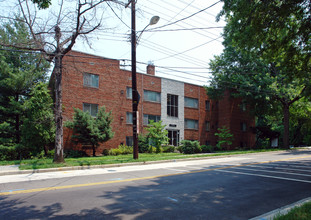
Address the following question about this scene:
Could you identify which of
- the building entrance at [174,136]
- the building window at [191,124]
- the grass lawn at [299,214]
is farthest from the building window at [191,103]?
the grass lawn at [299,214]

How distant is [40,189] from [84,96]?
16.7m

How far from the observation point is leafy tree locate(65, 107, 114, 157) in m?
20.1

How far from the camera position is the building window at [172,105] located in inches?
1153

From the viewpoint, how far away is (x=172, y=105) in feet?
97.1

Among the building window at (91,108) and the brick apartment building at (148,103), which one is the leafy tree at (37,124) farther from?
the building window at (91,108)

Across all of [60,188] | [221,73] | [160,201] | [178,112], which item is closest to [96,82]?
[178,112]

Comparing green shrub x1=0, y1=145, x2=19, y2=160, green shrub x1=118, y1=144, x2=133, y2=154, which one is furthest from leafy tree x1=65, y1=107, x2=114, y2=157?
green shrub x1=0, y1=145, x2=19, y2=160

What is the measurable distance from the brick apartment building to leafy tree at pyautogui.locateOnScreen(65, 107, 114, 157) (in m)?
1.13

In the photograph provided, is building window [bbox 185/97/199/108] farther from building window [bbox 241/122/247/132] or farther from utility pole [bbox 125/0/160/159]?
utility pole [bbox 125/0/160/159]

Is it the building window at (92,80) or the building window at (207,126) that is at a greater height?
the building window at (92,80)

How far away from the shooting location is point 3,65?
21312mm

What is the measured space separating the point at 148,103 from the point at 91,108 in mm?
6810

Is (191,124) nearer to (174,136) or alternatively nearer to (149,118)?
(174,136)

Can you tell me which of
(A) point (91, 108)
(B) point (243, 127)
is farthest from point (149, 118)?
(B) point (243, 127)
